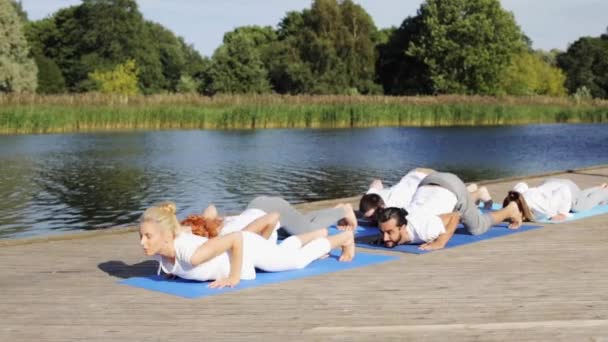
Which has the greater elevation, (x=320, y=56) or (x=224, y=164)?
(x=320, y=56)

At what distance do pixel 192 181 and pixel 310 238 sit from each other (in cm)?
1147

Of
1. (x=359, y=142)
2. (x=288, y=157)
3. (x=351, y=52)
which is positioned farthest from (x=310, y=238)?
(x=351, y=52)

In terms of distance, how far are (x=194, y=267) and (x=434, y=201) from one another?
2370 mm

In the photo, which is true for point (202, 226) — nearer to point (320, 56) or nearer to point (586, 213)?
point (586, 213)

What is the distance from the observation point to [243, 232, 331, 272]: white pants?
5.21m

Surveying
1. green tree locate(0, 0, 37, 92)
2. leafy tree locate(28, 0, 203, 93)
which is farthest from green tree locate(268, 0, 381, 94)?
green tree locate(0, 0, 37, 92)

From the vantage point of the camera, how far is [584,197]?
8.45m

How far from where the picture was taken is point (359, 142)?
Result: 91.5ft

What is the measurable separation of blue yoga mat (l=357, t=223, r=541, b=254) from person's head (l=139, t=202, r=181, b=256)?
205 cm

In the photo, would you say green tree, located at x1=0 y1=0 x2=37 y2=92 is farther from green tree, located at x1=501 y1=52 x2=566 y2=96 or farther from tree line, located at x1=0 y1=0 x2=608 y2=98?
green tree, located at x1=501 y1=52 x2=566 y2=96

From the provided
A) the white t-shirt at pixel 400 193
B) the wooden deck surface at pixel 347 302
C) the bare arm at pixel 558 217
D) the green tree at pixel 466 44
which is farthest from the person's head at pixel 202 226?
the green tree at pixel 466 44

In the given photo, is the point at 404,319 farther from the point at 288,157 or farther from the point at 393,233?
the point at 288,157

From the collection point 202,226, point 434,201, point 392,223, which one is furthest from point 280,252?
point 434,201

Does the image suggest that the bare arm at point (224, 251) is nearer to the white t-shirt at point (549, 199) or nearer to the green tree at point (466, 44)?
the white t-shirt at point (549, 199)
